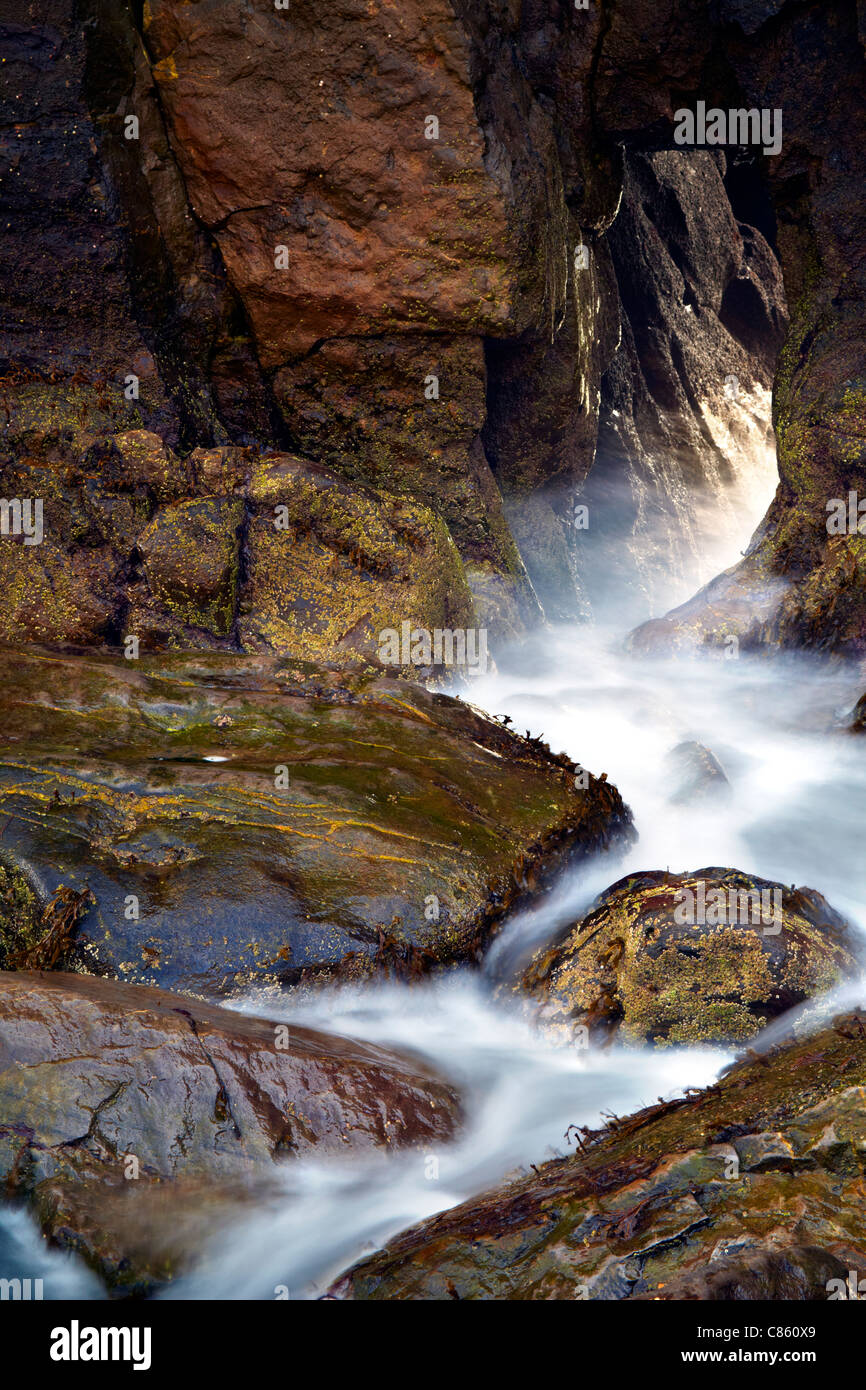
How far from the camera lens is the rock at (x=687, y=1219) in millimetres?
2578


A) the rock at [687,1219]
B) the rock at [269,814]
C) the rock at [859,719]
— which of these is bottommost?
the rock at [687,1219]

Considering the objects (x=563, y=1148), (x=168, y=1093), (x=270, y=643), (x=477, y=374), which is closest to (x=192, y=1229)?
(x=168, y=1093)

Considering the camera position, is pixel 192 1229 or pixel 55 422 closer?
pixel 192 1229

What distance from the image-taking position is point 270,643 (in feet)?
26.8

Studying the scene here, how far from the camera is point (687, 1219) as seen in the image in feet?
9.05

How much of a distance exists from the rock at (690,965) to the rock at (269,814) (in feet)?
1.90

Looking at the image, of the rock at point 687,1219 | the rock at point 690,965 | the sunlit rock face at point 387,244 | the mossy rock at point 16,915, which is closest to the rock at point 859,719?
the sunlit rock face at point 387,244

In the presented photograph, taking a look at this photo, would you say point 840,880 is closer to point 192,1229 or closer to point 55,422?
point 192,1229

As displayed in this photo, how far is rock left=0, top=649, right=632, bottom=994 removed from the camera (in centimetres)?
464

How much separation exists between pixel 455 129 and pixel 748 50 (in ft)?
9.92

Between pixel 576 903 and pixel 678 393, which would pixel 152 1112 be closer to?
pixel 576 903

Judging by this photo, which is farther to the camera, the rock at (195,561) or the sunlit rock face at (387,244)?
the sunlit rock face at (387,244)

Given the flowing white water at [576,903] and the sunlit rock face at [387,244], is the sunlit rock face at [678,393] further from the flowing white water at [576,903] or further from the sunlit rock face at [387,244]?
the flowing white water at [576,903]
